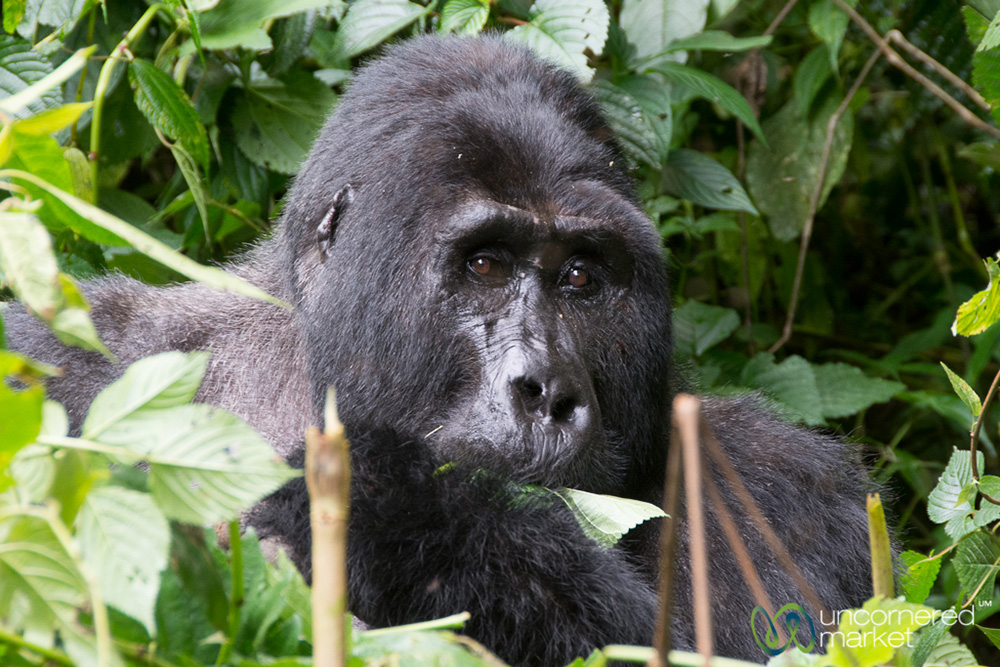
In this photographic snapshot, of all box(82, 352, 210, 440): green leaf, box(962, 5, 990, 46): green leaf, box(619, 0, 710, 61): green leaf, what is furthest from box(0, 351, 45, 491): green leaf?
box(962, 5, 990, 46): green leaf

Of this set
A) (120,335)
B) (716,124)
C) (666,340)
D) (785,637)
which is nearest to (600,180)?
(666,340)

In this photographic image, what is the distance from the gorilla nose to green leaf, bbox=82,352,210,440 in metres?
1.16

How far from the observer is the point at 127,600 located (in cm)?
104

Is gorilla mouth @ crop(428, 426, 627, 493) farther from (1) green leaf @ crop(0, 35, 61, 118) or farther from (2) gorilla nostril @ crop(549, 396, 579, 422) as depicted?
(1) green leaf @ crop(0, 35, 61, 118)

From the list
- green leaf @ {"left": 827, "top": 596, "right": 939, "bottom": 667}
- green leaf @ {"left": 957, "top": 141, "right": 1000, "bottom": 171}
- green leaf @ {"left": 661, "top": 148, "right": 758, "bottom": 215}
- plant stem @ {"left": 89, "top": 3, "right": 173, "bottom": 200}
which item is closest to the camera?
green leaf @ {"left": 827, "top": 596, "right": 939, "bottom": 667}

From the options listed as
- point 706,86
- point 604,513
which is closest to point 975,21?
point 706,86

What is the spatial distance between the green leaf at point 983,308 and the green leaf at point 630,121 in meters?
1.45

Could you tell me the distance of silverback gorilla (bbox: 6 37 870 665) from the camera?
6.72 feet

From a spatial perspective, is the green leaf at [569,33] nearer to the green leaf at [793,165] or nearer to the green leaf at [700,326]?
the green leaf at [700,326]

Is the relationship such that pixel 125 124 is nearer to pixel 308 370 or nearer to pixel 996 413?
pixel 308 370

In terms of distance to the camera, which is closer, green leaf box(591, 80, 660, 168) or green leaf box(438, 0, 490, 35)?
green leaf box(438, 0, 490, 35)

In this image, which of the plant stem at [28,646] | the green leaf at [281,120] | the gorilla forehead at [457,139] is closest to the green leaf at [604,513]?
the gorilla forehead at [457,139]

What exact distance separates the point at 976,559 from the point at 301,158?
2.41 m

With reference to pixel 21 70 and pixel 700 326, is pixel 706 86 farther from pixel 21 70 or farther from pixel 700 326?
pixel 21 70
